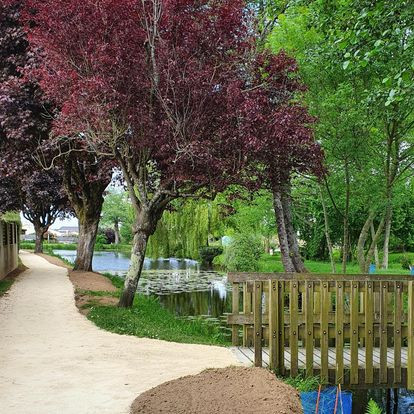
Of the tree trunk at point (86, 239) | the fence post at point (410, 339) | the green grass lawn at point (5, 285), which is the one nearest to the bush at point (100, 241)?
the tree trunk at point (86, 239)

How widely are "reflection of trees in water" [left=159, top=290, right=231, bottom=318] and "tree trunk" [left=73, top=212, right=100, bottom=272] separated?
4.26 m

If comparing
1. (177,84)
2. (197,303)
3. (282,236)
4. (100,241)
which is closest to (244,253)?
(197,303)

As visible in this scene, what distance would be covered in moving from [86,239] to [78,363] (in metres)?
14.7

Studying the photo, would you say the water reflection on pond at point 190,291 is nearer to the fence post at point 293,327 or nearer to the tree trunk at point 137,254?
the tree trunk at point 137,254

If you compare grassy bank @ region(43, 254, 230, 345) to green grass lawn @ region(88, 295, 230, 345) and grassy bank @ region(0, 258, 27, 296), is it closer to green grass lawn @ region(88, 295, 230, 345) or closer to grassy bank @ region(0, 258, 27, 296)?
green grass lawn @ region(88, 295, 230, 345)

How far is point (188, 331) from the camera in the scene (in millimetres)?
10773

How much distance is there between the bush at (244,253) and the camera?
79.4 ft

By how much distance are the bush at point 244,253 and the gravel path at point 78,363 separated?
43.6ft

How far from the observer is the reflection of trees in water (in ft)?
51.4

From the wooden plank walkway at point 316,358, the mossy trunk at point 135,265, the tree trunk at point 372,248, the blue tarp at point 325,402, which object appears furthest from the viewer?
the tree trunk at point 372,248

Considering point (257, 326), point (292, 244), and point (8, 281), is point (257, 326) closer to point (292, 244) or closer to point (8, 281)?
point (292, 244)

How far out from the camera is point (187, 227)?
28.8 metres

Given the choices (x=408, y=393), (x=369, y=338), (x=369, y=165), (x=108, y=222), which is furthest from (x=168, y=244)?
(x=108, y=222)

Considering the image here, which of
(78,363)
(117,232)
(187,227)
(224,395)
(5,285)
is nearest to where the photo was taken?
(224,395)
